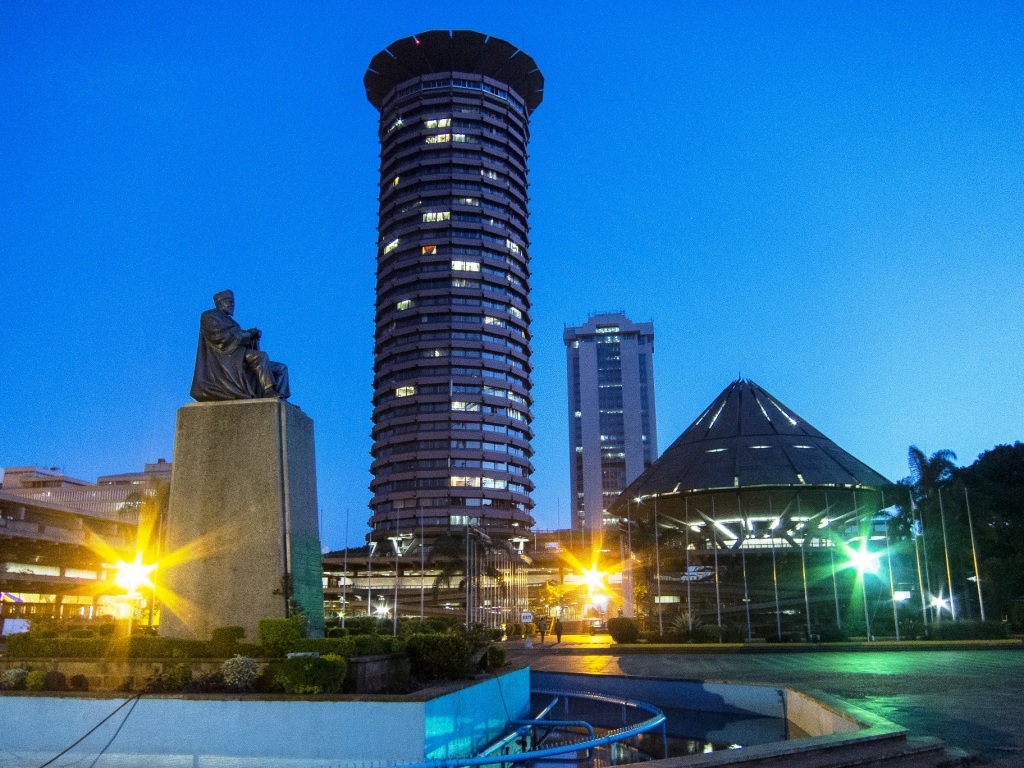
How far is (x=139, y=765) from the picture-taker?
42.3 ft

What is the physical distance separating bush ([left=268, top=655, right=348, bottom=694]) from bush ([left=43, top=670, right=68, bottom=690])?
12.5 ft

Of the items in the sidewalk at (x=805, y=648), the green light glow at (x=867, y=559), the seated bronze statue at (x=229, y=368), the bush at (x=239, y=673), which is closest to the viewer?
the bush at (x=239, y=673)

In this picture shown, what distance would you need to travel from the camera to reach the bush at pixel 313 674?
1321cm

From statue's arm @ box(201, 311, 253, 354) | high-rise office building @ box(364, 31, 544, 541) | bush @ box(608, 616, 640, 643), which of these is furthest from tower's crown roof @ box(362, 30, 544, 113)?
statue's arm @ box(201, 311, 253, 354)

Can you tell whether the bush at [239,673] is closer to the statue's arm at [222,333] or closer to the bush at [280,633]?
the bush at [280,633]

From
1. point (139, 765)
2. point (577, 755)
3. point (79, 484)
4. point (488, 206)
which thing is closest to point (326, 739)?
point (139, 765)

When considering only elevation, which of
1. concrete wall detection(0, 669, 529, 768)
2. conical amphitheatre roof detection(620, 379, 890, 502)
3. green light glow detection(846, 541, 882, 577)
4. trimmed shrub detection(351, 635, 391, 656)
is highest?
conical amphitheatre roof detection(620, 379, 890, 502)

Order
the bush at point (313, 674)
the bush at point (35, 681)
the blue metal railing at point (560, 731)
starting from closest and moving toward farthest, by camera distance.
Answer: the blue metal railing at point (560, 731)
the bush at point (313, 674)
the bush at point (35, 681)

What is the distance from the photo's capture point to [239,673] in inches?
537

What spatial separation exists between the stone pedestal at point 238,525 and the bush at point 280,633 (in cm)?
63

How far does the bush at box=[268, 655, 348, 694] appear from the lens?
13.2 meters

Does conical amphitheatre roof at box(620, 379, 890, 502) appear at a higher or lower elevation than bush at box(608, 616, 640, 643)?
higher

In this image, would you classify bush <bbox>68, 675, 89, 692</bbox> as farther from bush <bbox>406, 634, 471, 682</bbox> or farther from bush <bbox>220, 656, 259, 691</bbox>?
bush <bbox>406, 634, 471, 682</bbox>

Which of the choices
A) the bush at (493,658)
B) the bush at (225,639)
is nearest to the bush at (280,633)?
the bush at (225,639)
